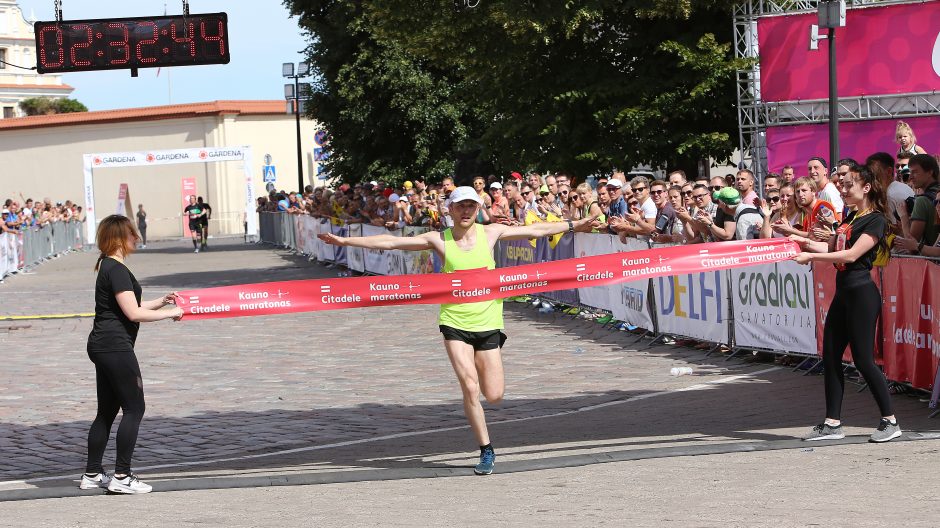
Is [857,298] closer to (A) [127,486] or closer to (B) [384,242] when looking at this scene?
(B) [384,242]

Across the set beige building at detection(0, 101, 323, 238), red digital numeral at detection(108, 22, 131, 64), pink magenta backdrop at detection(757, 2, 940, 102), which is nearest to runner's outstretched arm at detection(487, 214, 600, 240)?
pink magenta backdrop at detection(757, 2, 940, 102)

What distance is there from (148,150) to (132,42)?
140ft

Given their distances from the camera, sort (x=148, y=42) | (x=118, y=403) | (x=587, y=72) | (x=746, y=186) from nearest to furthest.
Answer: (x=118, y=403)
(x=746, y=186)
(x=148, y=42)
(x=587, y=72)

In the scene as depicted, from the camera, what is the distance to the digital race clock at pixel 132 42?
25.5 m

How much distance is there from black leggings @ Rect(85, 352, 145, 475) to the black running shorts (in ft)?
6.39

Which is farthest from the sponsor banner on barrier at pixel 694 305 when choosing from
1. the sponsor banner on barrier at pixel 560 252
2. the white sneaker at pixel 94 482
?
the white sneaker at pixel 94 482

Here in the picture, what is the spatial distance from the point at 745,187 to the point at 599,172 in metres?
13.6

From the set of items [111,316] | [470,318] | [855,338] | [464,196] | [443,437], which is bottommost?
[443,437]

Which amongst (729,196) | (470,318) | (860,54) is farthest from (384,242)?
(860,54)

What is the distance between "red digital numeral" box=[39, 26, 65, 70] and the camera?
25.4 metres

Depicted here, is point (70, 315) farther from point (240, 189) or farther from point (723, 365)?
point (240, 189)

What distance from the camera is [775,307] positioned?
13562mm

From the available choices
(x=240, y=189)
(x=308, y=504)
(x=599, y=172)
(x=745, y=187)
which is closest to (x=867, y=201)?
(x=308, y=504)

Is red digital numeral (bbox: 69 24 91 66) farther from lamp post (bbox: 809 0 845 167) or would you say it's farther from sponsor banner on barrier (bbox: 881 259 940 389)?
sponsor banner on barrier (bbox: 881 259 940 389)
